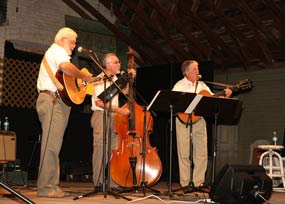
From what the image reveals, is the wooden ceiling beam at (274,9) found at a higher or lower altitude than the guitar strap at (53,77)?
higher

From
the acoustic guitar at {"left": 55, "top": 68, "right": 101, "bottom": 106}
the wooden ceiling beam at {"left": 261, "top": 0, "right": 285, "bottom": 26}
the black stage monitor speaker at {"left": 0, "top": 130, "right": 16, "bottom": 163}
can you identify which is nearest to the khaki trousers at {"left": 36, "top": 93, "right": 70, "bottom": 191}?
the acoustic guitar at {"left": 55, "top": 68, "right": 101, "bottom": 106}

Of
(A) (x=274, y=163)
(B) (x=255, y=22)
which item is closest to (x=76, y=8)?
(B) (x=255, y=22)

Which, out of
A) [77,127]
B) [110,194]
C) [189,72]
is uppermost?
[189,72]

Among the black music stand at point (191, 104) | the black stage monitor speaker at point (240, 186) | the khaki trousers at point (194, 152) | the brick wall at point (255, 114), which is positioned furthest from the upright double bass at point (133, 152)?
the brick wall at point (255, 114)

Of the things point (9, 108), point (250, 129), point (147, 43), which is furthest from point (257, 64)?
point (9, 108)

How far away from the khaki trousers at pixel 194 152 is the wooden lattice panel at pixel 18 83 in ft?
14.4

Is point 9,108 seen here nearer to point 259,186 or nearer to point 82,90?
point 82,90

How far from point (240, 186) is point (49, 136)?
2.02 meters

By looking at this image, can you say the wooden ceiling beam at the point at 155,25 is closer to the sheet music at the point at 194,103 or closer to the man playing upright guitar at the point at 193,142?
the man playing upright guitar at the point at 193,142

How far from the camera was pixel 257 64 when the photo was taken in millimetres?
11430

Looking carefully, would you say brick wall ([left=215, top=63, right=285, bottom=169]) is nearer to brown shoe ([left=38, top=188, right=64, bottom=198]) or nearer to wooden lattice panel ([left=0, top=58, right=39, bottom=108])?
wooden lattice panel ([left=0, top=58, right=39, bottom=108])

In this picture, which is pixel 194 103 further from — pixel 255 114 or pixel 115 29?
pixel 115 29

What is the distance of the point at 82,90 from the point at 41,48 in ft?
19.1

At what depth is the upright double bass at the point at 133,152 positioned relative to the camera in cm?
584
